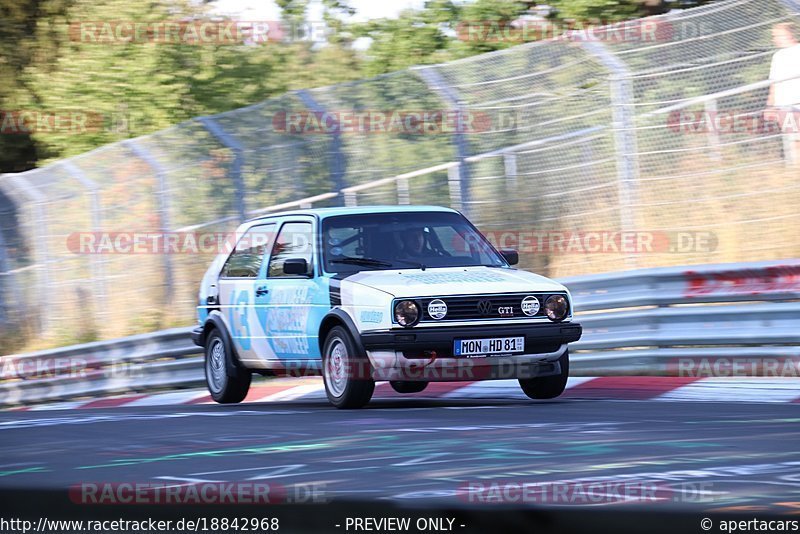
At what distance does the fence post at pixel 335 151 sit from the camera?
50.6 ft

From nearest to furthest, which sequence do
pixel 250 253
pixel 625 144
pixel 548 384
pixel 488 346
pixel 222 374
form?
1. pixel 488 346
2. pixel 548 384
3. pixel 250 253
4. pixel 222 374
5. pixel 625 144

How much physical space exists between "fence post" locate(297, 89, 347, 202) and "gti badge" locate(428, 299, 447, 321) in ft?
19.3

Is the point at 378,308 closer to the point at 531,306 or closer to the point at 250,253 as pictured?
the point at 531,306

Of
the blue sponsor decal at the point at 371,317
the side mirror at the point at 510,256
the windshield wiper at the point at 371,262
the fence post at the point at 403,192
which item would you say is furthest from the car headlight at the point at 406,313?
the fence post at the point at 403,192

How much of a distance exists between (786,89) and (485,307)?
4102 mm

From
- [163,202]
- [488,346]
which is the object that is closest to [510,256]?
[488,346]

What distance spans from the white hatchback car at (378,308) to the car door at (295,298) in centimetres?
1

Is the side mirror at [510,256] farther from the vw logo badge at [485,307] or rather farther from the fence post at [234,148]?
the fence post at [234,148]

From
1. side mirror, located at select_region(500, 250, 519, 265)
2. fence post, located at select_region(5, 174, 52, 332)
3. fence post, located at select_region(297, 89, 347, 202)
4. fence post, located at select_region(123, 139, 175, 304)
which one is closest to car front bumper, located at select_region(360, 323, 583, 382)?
side mirror, located at select_region(500, 250, 519, 265)

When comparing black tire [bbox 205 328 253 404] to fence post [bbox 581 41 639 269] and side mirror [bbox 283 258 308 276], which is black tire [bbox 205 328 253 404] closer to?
side mirror [bbox 283 258 308 276]

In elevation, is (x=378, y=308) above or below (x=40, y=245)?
below

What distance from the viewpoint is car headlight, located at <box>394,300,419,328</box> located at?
9883mm

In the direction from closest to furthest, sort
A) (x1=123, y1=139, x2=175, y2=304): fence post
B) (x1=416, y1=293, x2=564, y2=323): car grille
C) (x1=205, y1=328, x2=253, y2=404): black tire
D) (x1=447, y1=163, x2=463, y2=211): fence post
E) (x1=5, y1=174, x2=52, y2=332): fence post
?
(x1=416, y1=293, x2=564, y2=323): car grille < (x1=205, y1=328, x2=253, y2=404): black tire < (x1=447, y1=163, x2=463, y2=211): fence post < (x1=123, y1=139, x2=175, y2=304): fence post < (x1=5, y1=174, x2=52, y2=332): fence post

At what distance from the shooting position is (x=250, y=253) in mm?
12281
